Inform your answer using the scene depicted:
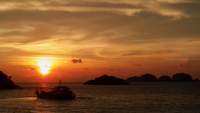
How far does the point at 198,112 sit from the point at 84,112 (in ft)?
86.7

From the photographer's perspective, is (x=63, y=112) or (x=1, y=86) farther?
(x=1, y=86)

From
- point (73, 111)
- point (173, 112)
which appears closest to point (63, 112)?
point (73, 111)

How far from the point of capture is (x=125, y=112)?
5594cm

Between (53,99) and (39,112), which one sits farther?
(53,99)

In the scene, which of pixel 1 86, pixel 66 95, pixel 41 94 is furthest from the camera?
pixel 1 86

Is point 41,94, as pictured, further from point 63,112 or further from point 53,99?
point 63,112

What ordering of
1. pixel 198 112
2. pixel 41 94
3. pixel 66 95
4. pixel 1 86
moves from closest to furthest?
pixel 198 112
pixel 66 95
pixel 41 94
pixel 1 86

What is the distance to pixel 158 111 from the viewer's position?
58062 mm

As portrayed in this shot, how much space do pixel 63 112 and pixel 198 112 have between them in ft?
104

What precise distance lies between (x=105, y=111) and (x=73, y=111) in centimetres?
784

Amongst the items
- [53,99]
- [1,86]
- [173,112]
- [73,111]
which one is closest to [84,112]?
[73,111]

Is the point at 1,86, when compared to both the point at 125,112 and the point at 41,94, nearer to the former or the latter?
the point at 41,94

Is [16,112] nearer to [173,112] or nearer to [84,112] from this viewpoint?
[84,112]

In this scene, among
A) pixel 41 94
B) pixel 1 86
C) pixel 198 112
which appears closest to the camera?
pixel 198 112
